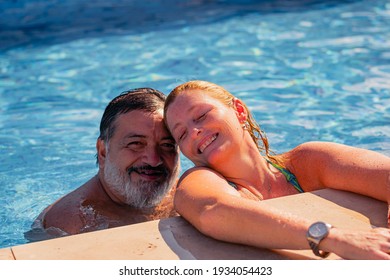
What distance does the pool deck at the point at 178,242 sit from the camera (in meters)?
3.05

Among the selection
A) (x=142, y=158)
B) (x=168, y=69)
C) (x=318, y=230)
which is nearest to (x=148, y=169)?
(x=142, y=158)

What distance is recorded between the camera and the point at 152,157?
13.4ft

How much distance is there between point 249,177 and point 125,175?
783 millimetres

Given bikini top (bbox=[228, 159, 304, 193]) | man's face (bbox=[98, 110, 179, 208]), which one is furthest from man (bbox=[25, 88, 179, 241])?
Result: bikini top (bbox=[228, 159, 304, 193])

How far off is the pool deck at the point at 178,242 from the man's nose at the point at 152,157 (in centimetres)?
68

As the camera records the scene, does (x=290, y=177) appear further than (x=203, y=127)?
Yes

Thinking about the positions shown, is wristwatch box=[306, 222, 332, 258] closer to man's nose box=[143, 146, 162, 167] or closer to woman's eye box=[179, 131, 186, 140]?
woman's eye box=[179, 131, 186, 140]

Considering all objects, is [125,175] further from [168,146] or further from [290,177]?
[290,177]

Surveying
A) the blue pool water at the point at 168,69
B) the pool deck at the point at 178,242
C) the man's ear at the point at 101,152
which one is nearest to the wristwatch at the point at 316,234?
the pool deck at the point at 178,242

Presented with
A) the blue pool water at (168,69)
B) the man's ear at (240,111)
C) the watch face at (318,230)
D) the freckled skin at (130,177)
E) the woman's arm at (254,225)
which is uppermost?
the man's ear at (240,111)

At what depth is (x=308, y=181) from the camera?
13.1 feet

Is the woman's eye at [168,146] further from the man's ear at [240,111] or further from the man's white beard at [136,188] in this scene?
the man's ear at [240,111]

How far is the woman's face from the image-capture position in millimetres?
3674
